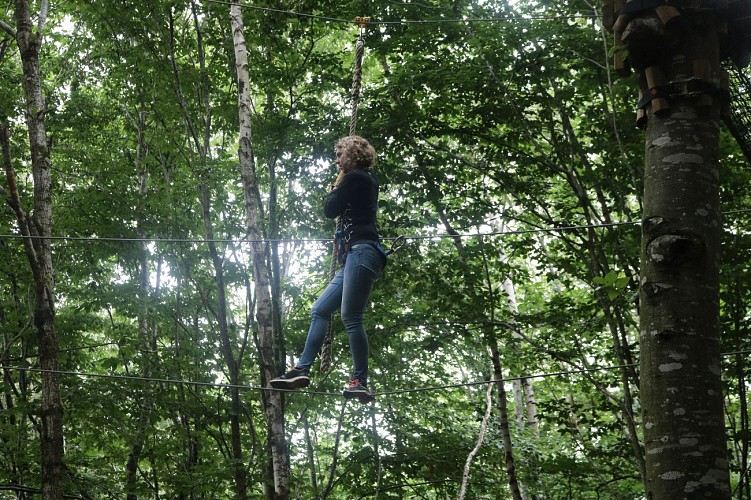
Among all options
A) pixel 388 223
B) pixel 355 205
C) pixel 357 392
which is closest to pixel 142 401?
pixel 388 223

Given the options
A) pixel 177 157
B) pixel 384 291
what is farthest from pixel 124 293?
pixel 384 291

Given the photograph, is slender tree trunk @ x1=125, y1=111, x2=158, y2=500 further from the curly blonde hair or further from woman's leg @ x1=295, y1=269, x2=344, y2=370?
the curly blonde hair

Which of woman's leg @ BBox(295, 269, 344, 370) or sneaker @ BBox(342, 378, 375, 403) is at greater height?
woman's leg @ BBox(295, 269, 344, 370)

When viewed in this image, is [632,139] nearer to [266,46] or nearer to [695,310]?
[266,46]

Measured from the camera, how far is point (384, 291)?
23.5ft

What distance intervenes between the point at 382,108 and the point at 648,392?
5315 mm

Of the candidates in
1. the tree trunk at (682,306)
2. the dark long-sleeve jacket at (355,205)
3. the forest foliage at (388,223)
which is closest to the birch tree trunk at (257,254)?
the forest foliage at (388,223)

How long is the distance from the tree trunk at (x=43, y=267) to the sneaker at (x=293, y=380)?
8.02ft

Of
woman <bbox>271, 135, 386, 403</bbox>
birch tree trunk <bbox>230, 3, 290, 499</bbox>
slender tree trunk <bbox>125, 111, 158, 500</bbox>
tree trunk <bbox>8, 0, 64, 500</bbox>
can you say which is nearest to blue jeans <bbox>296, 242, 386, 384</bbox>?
woman <bbox>271, 135, 386, 403</bbox>

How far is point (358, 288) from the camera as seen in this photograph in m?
3.47

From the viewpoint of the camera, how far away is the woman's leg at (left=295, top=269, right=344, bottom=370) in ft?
11.8

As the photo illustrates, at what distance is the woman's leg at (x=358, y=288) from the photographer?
3.46m

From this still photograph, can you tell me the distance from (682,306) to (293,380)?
2.22 metres

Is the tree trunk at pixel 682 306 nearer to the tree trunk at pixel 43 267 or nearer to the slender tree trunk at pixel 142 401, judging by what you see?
the tree trunk at pixel 43 267
